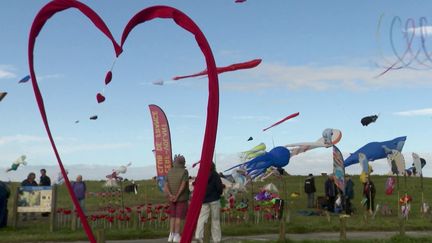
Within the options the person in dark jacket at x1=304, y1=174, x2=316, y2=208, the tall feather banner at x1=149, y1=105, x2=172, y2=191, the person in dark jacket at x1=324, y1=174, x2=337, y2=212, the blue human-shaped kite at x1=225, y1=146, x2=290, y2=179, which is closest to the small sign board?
the tall feather banner at x1=149, y1=105, x2=172, y2=191

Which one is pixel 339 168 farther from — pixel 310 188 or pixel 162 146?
pixel 310 188

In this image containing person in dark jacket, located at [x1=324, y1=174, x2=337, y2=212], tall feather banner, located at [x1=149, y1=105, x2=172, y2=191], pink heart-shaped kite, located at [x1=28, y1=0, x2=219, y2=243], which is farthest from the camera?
person in dark jacket, located at [x1=324, y1=174, x2=337, y2=212]

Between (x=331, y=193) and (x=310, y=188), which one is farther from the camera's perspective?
(x=310, y=188)

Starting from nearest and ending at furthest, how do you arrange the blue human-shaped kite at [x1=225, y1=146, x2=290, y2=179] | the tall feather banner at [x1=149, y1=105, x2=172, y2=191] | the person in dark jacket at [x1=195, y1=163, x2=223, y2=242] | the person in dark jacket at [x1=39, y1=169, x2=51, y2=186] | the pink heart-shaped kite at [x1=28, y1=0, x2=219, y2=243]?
the pink heart-shaped kite at [x1=28, y1=0, x2=219, y2=243]
the person in dark jacket at [x1=195, y1=163, x2=223, y2=242]
the tall feather banner at [x1=149, y1=105, x2=172, y2=191]
the person in dark jacket at [x1=39, y1=169, x2=51, y2=186]
the blue human-shaped kite at [x1=225, y1=146, x2=290, y2=179]

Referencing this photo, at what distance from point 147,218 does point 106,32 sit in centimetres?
1520

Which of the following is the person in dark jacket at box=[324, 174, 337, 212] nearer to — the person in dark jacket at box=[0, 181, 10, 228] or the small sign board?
the small sign board

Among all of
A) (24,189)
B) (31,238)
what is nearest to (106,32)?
(31,238)

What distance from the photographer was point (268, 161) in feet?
84.6

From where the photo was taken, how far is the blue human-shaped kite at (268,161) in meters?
25.3

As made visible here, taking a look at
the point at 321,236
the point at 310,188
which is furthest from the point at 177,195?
the point at 310,188

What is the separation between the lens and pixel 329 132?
25562mm

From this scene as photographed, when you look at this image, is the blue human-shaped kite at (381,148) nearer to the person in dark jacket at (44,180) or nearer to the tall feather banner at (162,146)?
the tall feather banner at (162,146)

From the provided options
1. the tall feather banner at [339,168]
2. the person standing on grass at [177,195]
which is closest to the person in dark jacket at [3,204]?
the person standing on grass at [177,195]

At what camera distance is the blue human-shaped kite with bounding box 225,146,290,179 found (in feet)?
83.0
